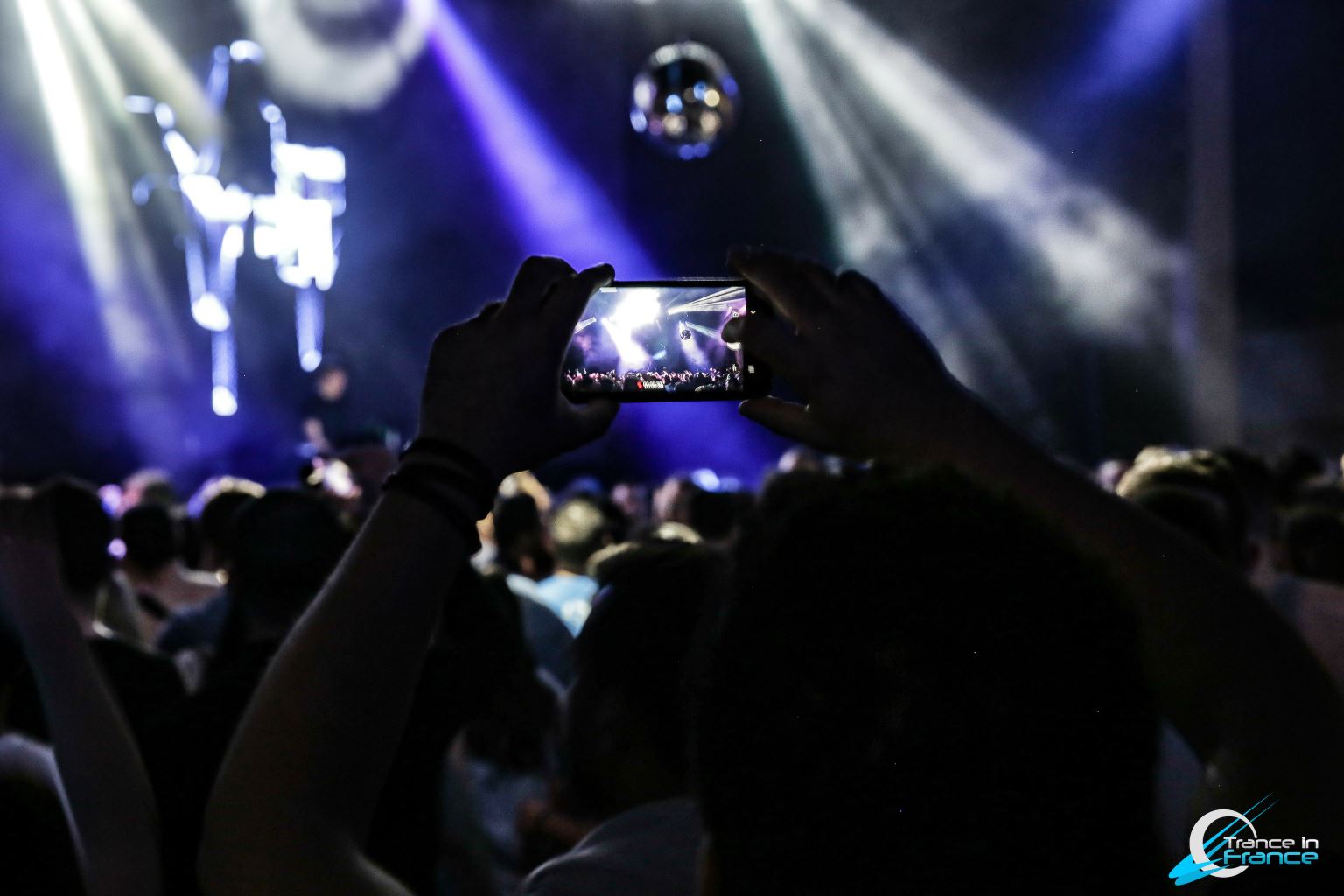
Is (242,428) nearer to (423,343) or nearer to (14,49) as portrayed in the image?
(423,343)

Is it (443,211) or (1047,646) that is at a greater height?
(443,211)

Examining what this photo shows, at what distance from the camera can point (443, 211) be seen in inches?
411

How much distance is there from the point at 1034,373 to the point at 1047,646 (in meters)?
9.50

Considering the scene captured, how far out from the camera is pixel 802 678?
0.72 m

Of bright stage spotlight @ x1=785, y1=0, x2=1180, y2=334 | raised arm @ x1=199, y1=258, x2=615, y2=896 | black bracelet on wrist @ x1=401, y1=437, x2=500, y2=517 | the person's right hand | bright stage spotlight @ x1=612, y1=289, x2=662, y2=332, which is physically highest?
bright stage spotlight @ x1=785, y1=0, x2=1180, y2=334

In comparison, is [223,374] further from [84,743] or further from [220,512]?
[84,743]

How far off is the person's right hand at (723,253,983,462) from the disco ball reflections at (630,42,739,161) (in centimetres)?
664

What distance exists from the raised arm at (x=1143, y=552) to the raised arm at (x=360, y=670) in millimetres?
241

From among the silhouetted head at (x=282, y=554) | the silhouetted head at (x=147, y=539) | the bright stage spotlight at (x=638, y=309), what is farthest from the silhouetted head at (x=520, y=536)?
the bright stage spotlight at (x=638, y=309)

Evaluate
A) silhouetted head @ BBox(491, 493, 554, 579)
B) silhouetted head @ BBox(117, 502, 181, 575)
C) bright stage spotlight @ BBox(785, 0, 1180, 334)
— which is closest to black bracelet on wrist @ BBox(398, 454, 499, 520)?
silhouetted head @ BBox(491, 493, 554, 579)

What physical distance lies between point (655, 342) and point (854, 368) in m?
0.41

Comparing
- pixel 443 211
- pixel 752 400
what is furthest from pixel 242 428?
pixel 752 400

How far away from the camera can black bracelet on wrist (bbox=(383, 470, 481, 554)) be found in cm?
90

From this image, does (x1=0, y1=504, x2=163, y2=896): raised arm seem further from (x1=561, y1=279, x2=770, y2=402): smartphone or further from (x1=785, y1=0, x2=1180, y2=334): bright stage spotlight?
(x1=785, y1=0, x2=1180, y2=334): bright stage spotlight
